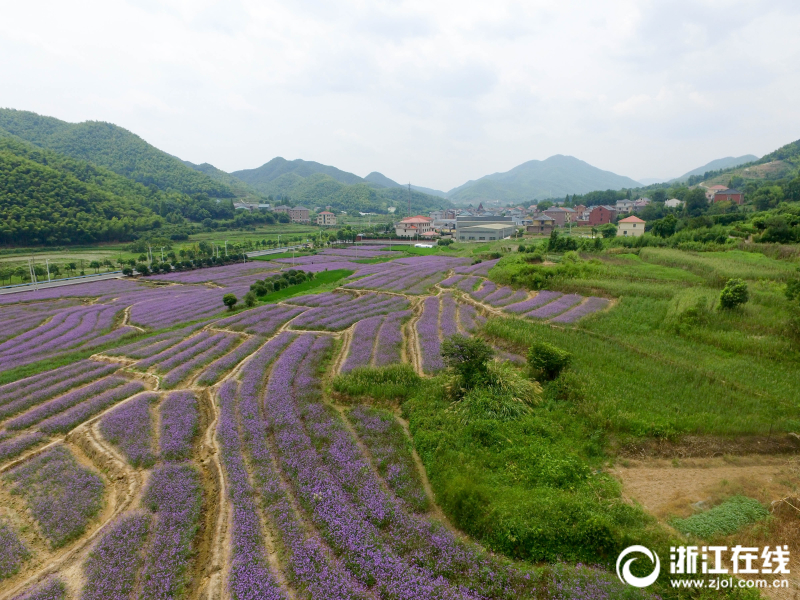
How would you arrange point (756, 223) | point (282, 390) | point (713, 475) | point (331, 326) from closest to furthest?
point (713, 475)
point (282, 390)
point (331, 326)
point (756, 223)

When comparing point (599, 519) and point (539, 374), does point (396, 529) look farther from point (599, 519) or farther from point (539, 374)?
point (539, 374)

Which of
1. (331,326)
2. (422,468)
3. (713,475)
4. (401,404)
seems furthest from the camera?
(331,326)

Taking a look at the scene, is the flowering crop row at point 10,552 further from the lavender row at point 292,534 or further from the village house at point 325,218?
the village house at point 325,218

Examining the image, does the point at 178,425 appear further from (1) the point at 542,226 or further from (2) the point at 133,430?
(1) the point at 542,226

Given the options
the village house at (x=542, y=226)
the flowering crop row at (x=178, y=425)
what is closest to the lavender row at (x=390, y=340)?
the flowering crop row at (x=178, y=425)

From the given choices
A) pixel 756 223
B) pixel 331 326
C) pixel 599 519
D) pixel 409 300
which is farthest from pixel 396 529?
pixel 756 223

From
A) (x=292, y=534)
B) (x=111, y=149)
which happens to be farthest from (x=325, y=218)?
(x=292, y=534)
